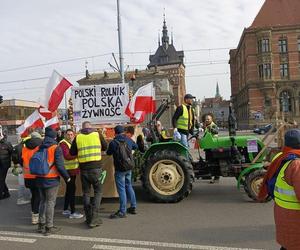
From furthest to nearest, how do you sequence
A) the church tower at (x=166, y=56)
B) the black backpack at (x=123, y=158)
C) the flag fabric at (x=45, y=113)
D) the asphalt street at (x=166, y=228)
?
the church tower at (x=166, y=56) → the flag fabric at (x=45, y=113) → the black backpack at (x=123, y=158) → the asphalt street at (x=166, y=228)

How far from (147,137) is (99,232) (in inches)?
132

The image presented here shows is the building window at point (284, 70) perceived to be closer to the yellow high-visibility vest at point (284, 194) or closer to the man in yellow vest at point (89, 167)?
the man in yellow vest at point (89, 167)

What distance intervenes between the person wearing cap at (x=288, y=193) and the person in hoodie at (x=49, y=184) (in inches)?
158

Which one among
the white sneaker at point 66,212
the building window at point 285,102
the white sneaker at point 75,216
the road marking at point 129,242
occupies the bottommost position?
the road marking at point 129,242

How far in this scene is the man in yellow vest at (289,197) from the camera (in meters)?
3.26

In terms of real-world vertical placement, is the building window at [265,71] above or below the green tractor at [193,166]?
above

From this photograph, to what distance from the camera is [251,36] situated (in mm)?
68938

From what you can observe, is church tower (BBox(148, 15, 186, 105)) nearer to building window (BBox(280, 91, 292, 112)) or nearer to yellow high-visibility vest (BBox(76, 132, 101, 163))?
building window (BBox(280, 91, 292, 112))

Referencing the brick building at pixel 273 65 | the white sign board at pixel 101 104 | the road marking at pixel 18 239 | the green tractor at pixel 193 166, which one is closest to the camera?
the road marking at pixel 18 239

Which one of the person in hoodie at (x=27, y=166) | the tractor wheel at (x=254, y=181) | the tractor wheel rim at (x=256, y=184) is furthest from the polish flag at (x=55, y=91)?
the tractor wheel rim at (x=256, y=184)

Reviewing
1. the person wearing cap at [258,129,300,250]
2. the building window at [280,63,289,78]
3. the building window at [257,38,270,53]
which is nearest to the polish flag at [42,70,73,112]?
the person wearing cap at [258,129,300,250]

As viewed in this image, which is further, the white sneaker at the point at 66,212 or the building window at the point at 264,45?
the building window at the point at 264,45

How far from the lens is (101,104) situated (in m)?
9.61

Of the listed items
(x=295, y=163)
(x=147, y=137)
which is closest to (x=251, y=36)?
(x=147, y=137)
